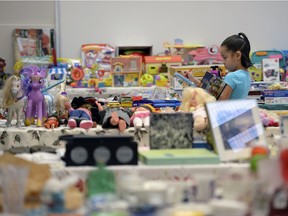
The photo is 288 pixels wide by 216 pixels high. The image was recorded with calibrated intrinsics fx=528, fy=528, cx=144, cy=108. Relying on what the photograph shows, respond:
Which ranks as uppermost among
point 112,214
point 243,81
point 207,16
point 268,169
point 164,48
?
point 207,16

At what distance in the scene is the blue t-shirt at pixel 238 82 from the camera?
328cm

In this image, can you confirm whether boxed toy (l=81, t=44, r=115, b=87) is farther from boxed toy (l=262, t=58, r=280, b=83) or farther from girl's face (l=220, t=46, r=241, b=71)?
girl's face (l=220, t=46, r=241, b=71)

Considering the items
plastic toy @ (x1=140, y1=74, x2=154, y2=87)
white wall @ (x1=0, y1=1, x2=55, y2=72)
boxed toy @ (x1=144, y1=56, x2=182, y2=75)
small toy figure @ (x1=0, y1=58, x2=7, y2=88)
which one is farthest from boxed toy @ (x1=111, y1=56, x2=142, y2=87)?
small toy figure @ (x1=0, y1=58, x2=7, y2=88)

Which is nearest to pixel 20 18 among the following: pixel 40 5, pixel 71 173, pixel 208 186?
pixel 40 5

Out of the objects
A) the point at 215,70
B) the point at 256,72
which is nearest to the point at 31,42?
the point at 215,70

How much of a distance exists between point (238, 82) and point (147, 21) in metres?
2.91

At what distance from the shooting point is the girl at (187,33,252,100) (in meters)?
3.29

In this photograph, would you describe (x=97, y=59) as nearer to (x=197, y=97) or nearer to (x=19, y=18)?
(x=19, y=18)

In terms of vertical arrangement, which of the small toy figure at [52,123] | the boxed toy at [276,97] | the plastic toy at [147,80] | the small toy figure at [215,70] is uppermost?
the small toy figure at [215,70]

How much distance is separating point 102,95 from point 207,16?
1.76 metres

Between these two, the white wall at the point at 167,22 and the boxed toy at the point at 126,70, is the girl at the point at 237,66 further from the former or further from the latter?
the white wall at the point at 167,22

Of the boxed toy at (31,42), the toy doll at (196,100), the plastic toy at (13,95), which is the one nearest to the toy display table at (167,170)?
the toy doll at (196,100)

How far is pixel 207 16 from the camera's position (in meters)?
6.10

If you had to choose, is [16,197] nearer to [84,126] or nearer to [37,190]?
[37,190]
